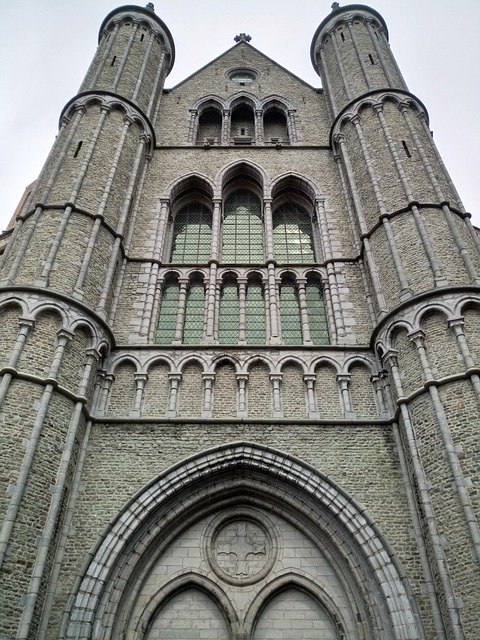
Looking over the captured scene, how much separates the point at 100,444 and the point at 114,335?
241 cm

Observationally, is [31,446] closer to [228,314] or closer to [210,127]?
[228,314]

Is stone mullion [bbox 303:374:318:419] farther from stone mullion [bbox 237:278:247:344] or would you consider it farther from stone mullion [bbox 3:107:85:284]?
stone mullion [bbox 3:107:85:284]

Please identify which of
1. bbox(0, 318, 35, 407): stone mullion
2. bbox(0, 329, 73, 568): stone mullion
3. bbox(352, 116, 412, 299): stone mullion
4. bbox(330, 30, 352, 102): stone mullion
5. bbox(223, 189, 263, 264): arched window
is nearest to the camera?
bbox(0, 329, 73, 568): stone mullion

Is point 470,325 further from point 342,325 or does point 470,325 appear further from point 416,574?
point 416,574

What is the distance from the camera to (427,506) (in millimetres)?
8539

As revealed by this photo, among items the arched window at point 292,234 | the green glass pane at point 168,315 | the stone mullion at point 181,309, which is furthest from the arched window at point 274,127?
the green glass pane at point 168,315

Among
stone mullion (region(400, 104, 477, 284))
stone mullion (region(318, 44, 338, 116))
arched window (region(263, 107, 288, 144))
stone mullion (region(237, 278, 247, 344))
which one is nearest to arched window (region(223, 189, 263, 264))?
stone mullion (region(237, 278, 247, 344))

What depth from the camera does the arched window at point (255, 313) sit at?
39.9 feet

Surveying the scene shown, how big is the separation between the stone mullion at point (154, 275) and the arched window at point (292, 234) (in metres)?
2.71

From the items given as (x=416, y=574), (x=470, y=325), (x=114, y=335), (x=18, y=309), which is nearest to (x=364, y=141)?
(x=470, y=325)

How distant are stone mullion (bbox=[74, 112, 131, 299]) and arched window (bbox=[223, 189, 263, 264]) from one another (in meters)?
3.02

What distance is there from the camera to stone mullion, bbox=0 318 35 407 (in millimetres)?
9039

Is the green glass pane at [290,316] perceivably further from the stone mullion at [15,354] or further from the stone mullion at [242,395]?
the stone mullion at [15,354]

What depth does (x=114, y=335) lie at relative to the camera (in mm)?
11641
